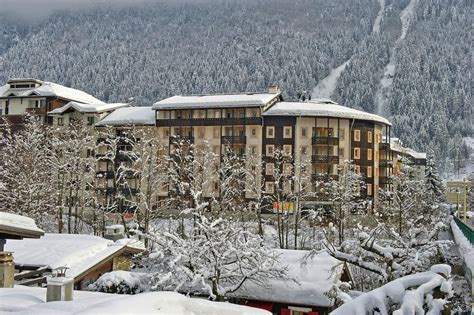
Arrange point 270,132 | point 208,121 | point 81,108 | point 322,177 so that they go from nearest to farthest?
point 322,177, point 270,132, point 208,121, point 81,108

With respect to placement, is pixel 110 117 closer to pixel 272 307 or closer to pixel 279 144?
pixel 279 144

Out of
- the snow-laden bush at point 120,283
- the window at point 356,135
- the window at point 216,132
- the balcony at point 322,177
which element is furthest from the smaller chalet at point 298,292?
the window at point 356,135

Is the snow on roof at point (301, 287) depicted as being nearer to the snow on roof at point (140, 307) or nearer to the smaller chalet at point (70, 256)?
the smaller chalet at point (70, 256)

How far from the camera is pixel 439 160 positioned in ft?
507

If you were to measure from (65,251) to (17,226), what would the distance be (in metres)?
7.91

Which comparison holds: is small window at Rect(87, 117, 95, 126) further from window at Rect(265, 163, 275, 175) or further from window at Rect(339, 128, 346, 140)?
window at Rect(339, 128, 346, 140)

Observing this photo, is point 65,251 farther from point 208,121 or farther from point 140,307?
point 208,121

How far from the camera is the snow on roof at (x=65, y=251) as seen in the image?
63.4ft

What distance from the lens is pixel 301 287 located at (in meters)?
20.0

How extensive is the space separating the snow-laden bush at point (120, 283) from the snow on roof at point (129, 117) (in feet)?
138

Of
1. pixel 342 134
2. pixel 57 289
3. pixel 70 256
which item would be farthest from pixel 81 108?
pixel 57 289

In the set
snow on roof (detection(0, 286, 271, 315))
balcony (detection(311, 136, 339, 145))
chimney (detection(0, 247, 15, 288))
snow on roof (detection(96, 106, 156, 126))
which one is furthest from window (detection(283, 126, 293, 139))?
snow on roof (detection(0, 286, 271, 315))

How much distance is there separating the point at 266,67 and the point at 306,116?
452ft

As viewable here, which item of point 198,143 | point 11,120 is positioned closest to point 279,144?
point 198,143
